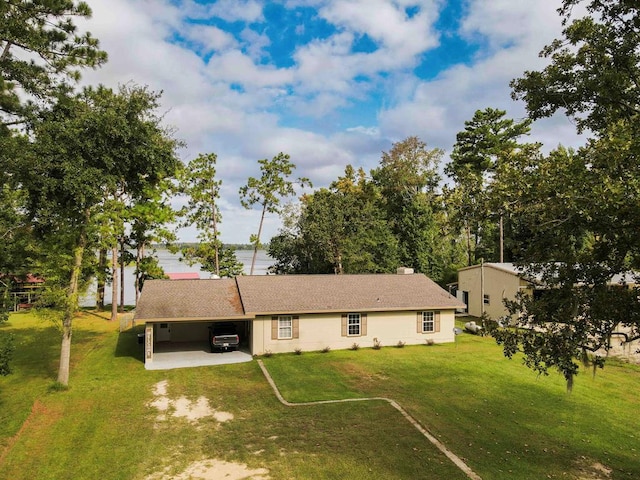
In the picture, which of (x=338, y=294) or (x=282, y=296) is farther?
(x=338, y=294)

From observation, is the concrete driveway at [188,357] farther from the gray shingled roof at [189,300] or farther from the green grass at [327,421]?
the gray shingled roof at [189,300]

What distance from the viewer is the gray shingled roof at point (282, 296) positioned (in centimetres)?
2247

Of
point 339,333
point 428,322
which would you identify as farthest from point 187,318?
point 428,322

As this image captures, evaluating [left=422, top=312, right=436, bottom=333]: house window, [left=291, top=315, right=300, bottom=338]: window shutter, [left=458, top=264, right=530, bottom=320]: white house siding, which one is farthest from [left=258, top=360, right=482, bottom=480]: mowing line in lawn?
[left=458, top=264, right=530, bottom=320]: white house siding

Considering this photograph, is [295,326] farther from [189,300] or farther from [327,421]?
[327,421]

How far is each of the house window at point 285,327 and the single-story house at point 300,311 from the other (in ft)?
0.14

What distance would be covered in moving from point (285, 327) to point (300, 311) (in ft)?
4.17

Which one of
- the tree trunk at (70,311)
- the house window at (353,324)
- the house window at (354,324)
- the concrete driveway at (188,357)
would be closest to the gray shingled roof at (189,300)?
the concrete driveway at (188,357)

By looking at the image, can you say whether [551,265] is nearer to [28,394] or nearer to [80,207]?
[80,207]

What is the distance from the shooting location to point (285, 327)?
77.1 ft

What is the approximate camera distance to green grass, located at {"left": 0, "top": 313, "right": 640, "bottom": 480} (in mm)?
11414

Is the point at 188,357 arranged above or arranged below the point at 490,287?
below

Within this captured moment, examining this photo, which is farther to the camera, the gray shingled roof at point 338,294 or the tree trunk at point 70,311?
the gray shingled roof at point 338,294

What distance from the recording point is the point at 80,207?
57.6 feet
